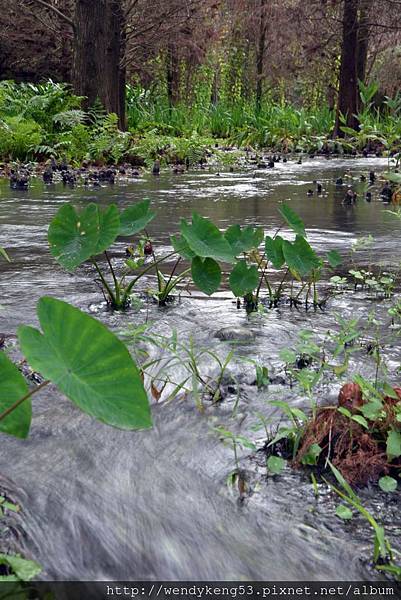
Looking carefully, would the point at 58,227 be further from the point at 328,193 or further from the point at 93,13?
the point at 93,13

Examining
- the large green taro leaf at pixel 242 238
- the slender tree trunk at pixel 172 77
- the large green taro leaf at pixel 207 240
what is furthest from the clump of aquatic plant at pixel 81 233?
the slender tree trunk at pixel 172 77

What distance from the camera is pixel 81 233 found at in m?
2.62

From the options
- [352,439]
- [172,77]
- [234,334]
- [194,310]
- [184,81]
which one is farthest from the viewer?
[184,81]

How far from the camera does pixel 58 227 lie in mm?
2617

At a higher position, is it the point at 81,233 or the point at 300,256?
the point at 81,233

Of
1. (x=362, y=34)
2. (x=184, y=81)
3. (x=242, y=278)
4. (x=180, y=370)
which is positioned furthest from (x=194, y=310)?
(x=184, y=81)

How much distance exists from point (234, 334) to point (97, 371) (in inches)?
58.8

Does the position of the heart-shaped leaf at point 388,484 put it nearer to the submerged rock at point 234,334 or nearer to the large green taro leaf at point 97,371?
the large green taro leaf at point 97,371

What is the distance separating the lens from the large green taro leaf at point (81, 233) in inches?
101

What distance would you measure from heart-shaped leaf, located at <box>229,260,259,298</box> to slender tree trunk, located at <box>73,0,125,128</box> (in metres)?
8.76

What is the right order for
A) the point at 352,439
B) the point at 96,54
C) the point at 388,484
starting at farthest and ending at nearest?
1. the point at 96,54
2. the point at 352,439
3. the point at 388,484

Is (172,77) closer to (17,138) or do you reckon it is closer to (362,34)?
(362,34)

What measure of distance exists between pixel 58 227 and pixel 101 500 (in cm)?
122

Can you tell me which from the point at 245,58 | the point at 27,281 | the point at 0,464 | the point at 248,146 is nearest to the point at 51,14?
the point at 248,146
